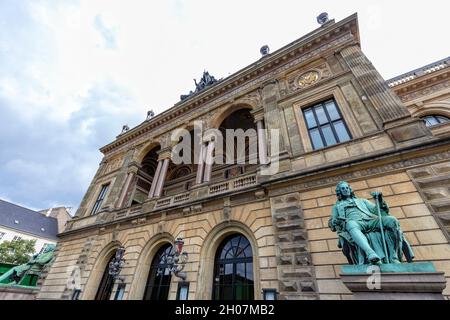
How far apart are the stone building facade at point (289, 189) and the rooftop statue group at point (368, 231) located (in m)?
1.44

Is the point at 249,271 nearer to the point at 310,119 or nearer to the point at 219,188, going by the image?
the point at 219,188

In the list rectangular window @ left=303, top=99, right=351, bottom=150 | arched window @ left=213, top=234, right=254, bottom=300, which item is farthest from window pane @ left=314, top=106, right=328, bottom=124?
arched window @ left=213, top=234, right=254, bottom=300

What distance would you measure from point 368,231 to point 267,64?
10288 mm

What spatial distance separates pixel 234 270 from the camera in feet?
23.7

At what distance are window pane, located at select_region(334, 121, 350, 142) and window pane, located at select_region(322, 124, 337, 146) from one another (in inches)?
8.2

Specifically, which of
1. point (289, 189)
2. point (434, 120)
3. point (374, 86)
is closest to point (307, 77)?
point (374, 86)

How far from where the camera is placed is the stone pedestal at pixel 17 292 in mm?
8961

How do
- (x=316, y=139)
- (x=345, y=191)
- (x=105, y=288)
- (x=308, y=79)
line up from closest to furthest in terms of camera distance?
(x=345, y=191) < (x=316, y=139) < (x=308, y=79) < (x=105, y=288)

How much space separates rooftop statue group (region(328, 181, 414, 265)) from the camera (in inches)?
144

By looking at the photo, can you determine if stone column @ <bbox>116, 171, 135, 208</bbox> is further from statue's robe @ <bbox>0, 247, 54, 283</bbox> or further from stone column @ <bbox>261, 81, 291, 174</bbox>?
stone column @ <bbox>261, 81, 291, 174</bbox>

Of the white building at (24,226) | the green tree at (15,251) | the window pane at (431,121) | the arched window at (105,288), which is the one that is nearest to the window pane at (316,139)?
the window pane at (431,121)

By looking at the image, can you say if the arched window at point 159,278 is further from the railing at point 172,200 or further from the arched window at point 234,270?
the arched window at point 234,270

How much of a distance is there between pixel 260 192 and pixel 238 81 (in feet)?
25.9
